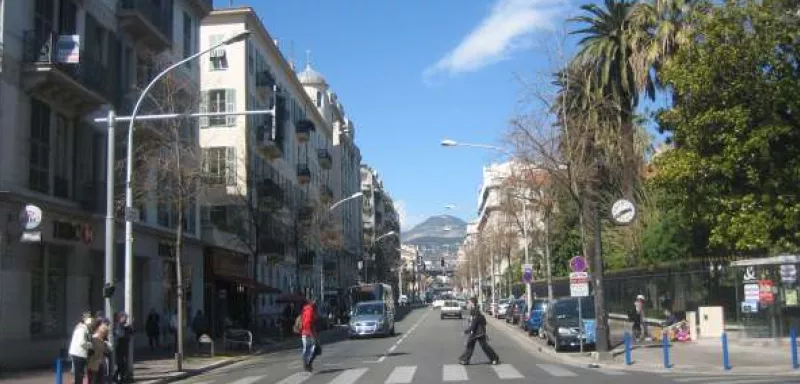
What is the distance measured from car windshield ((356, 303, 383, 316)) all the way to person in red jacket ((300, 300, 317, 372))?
64.3 feet

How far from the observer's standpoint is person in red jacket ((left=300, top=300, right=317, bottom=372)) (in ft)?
74.5

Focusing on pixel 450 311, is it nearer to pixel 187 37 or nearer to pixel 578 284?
pixel 187 37

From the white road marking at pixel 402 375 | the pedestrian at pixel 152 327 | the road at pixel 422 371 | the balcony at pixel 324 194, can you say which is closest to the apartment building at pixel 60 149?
the pedestrian at pixel 152 327

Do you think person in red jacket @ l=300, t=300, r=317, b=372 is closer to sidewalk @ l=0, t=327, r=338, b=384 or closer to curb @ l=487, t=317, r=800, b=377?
sidewalk @ l=0, t=327, r=338, b=384

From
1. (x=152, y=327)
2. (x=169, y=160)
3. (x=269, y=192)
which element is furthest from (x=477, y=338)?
(x=269, y=192)

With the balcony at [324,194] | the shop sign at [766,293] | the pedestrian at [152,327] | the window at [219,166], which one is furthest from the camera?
the balcony at [324,194]

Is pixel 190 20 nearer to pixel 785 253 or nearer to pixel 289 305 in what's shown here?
pixel 289 305

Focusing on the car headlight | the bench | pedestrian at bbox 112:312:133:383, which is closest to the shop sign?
the car headlight

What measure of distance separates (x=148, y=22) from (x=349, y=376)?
18860mm

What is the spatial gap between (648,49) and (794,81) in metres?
10.1

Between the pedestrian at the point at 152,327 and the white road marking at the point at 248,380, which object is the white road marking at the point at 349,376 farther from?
the pedestrian at the point at 152,327

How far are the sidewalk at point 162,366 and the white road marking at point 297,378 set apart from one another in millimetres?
3500

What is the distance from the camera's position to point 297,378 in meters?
21.2

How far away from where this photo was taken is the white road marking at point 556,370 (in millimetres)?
20016
